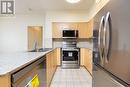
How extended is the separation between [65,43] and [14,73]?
7.14 metres

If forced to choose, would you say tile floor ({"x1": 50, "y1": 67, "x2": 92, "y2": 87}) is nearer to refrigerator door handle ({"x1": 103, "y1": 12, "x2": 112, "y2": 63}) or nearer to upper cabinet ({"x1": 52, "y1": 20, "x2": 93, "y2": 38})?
upper cabinet ({"x1": 52, "y1": 20, "x2": 93, "y2": 38})

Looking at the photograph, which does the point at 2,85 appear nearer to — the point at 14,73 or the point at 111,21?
the point at 14,73

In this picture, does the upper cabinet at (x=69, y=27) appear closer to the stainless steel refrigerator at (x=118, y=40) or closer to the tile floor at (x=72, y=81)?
the tile floor at (x=72, y=81)

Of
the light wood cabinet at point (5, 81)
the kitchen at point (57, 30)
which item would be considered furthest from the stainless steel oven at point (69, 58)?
the light wood cabinet at point (5, 81)

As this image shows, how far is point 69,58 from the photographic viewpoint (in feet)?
26.4

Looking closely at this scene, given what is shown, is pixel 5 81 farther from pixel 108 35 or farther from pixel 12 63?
pixel 108 35

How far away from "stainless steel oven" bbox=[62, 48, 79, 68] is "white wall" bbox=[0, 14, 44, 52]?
7.11 feet

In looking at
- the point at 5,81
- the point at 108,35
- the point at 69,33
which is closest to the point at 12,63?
the point at 5,81

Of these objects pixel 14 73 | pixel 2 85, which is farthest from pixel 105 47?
pixel 2 85

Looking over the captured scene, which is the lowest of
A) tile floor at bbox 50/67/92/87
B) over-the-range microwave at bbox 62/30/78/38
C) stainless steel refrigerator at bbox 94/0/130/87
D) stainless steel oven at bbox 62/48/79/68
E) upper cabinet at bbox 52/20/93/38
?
tile floor at bbox 50/67/92/87

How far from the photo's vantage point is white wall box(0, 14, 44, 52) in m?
9.30

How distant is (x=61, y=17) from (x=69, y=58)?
1875mm

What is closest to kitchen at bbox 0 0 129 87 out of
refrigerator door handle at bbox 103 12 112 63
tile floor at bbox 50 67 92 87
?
tile floor at bbox 50 67 92 87

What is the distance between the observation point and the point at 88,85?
4.74 metres
